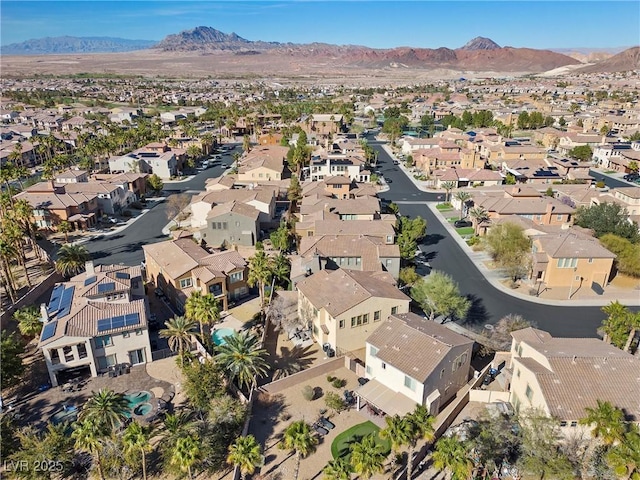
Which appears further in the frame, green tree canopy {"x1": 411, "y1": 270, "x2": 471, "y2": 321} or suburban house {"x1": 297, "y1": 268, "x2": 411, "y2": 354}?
green tree canopy {"x1": 411, "y1": 270, "x2": 471, "y2": 321}

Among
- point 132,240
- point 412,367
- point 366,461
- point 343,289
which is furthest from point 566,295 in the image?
point 132,240

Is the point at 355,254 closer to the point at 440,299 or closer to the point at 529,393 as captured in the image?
the point at 440,299

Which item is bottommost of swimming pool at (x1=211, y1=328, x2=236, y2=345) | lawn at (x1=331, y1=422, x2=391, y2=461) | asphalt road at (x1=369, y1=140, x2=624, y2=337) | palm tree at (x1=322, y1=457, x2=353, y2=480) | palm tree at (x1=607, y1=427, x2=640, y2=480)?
swimming pool at (x1=211, y1=328, x2=236, y2=345)

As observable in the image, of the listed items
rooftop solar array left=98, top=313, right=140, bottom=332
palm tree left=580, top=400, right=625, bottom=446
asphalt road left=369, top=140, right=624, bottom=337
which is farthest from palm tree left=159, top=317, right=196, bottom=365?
palm tree left=580, top=400, right=625, bottom=446

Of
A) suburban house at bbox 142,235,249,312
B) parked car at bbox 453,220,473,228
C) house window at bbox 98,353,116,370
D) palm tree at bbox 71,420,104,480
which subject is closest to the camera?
palm tree at bbox 71,420,104,480

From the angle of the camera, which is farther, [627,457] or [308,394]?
[308,394]

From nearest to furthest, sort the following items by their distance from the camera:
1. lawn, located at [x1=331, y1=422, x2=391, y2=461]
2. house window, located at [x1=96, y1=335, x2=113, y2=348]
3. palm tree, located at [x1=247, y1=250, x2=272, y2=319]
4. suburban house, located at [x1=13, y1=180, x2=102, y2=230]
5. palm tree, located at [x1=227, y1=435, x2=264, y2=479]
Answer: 1. palm tree, located at [x1=227, y1=435, x2=264, y2=479]
2. lawn, located at [x1=331, y1=422, x2=391, y2=461]
3. house window, located at [x1=96, y1=335, x2=113, y2=348]
4. palm tree, located at [x1=247, y1=250, x2=272, y2=319]
5. suburban house, located at [x1=13, y1=180, x2=102, y2=230]

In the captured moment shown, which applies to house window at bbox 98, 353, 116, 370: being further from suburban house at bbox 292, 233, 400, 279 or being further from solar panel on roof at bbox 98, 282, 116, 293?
suburban house at bbox 292, 233, 400, 279
